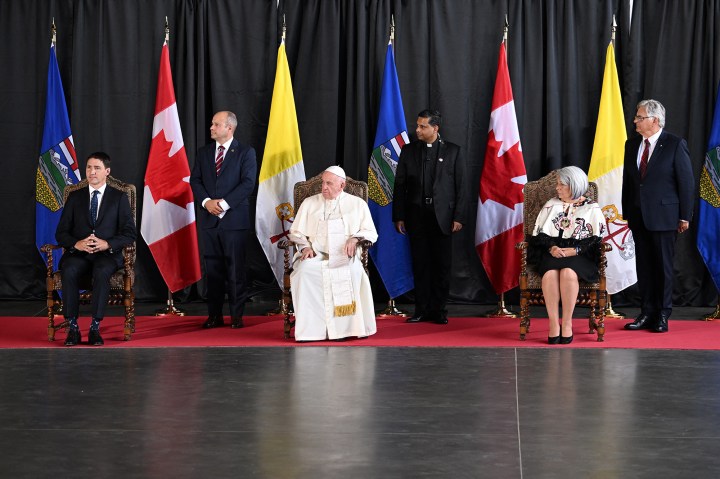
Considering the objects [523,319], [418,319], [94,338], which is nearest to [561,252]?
[523,319]

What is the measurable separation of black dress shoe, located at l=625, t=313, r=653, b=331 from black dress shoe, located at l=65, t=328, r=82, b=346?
3614 millimetres

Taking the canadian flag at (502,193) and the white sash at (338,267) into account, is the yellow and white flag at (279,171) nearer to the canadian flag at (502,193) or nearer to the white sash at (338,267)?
the white sash at (338,267)

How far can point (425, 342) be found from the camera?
261 inches

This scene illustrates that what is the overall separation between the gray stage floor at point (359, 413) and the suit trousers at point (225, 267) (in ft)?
3.39

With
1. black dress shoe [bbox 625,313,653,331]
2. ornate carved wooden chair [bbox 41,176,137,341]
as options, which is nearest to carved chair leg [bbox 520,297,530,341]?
black dress shoe [bbox 625,313,653,331]

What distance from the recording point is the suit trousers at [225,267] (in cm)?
732

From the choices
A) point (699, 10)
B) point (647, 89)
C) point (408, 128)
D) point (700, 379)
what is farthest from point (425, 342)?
point (699, 10)

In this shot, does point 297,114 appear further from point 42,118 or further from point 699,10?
point 699,10

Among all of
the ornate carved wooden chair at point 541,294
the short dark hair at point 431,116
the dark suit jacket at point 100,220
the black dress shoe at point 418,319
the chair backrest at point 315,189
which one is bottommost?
the black dress shoe at point 418,319

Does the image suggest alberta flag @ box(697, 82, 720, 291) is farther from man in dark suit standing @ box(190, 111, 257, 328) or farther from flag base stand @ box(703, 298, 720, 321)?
man in dark suit standing @ box(190, 111, 257, 328)

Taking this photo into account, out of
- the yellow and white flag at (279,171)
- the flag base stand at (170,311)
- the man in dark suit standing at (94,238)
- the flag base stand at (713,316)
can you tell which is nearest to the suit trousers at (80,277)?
the man in dark suit standing at (94,238)

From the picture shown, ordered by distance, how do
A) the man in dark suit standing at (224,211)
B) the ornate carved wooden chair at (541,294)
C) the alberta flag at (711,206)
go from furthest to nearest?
the alberta flag at (711,206) → the man in dark suit standing at (224,211) → the ornate carved wooden chair at (541,294)

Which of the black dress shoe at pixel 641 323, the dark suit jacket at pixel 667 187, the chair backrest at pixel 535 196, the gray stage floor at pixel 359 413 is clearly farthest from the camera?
the chair backrest at pixel 535 196

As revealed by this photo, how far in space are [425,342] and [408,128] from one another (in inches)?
92.2
